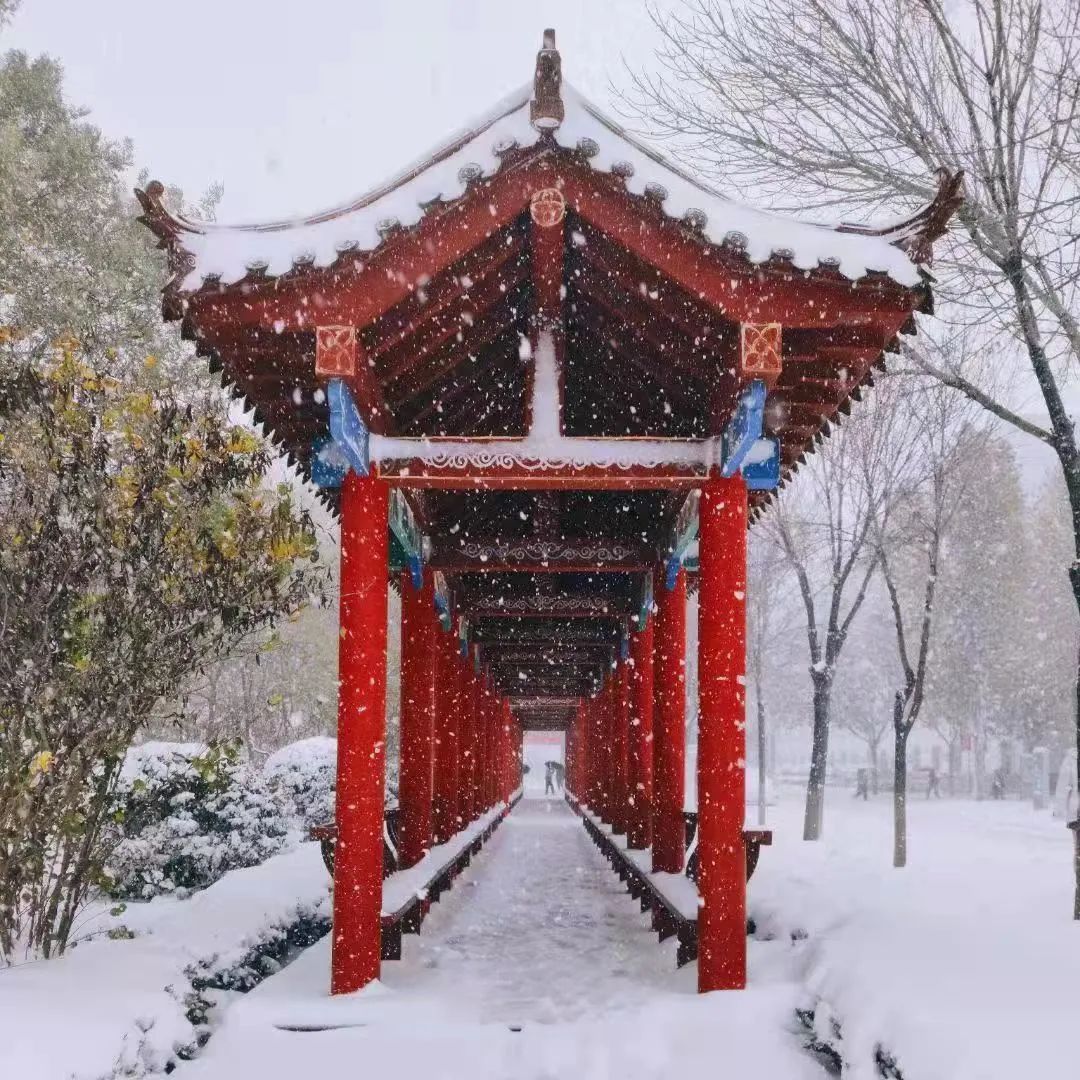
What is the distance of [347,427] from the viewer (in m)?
5.86

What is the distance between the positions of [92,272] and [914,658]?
2862cm

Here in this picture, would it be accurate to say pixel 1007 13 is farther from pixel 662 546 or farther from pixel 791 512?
pixel 791 512

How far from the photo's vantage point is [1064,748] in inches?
1468

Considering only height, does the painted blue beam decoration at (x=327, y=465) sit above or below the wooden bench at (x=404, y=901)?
above

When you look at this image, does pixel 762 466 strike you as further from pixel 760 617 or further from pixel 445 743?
pixel 760 617

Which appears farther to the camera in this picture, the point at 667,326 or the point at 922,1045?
the point at 667,326

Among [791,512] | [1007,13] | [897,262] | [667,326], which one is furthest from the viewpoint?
[791,512]

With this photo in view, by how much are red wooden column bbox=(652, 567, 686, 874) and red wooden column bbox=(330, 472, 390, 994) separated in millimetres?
3462

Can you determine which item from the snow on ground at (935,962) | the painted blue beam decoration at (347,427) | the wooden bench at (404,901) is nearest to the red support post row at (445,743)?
the wooden bench at (404,901)

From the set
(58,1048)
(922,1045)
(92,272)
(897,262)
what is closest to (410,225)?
(897,262)

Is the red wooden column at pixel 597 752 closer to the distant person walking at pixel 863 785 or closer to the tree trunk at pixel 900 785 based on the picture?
the tree trunk at pixel 900 785

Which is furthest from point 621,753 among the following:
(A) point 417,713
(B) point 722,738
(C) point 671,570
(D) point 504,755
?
(D) point 504,755

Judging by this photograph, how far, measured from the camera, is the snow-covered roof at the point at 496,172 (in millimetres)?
5488

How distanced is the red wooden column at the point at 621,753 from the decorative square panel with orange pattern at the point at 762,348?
24.2 feet
